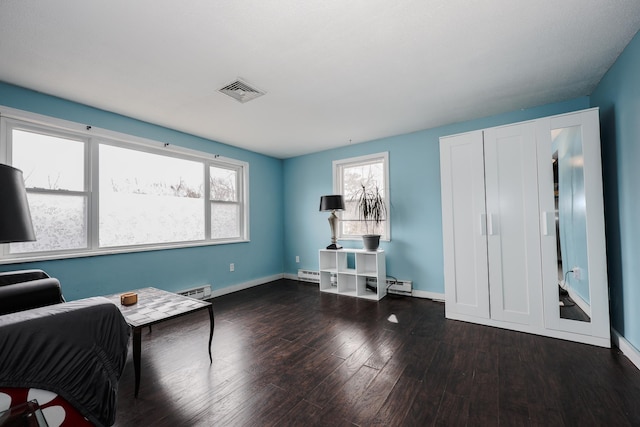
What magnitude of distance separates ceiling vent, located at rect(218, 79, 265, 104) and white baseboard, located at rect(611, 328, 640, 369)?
3.81m

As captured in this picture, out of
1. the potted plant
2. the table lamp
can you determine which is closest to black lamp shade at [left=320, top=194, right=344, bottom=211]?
the table lamp

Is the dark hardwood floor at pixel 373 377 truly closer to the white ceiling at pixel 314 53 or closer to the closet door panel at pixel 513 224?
the closet door panel at pixel 513 224

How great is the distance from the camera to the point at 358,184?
462 centimetres

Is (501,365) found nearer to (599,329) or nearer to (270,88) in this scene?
(599,329)

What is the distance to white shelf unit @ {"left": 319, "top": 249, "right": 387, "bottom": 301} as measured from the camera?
13.0 ft

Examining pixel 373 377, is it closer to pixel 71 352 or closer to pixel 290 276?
pixel 71 352

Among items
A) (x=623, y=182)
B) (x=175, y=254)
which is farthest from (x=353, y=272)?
(x=623, y=182)

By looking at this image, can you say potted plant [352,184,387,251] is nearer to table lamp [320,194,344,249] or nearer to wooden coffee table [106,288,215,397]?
table lamp [320,194,344,249]

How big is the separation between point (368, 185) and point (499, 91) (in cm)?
215

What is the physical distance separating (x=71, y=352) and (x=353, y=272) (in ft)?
11.1

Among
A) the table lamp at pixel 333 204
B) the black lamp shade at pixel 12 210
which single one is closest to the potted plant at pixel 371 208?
the table lamp at pixel 333 204

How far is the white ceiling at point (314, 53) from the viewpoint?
1.69 metres

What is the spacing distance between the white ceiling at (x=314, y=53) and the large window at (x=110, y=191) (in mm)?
482

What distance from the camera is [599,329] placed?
2.36 meters
